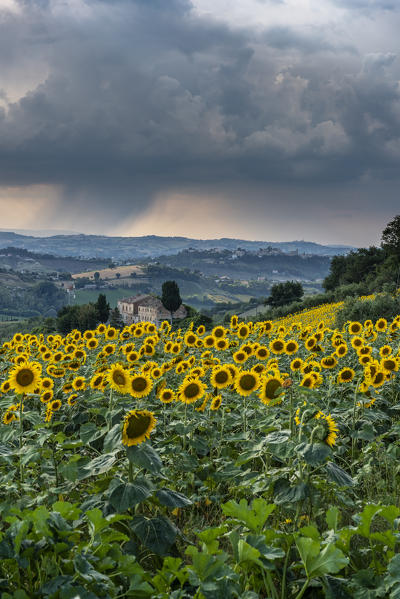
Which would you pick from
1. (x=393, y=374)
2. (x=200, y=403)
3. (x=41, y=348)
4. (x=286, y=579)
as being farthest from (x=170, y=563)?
(x=41, y=348)

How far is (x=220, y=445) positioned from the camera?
19.0 ft

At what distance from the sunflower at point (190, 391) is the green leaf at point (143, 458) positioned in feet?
7.22

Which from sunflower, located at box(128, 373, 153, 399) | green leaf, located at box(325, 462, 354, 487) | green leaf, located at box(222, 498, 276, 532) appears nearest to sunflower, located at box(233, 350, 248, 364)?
sunflower, located at box(128, 373, 153, 399)

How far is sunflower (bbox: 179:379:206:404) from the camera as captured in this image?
17.6 feet

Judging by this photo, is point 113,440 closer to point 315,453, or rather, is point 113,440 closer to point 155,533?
point 155,533

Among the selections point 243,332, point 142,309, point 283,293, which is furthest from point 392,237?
point 142,309

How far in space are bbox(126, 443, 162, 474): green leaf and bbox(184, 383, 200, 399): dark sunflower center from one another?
224cm

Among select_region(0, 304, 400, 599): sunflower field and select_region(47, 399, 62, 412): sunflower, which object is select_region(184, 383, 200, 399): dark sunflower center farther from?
select_region(47, 399, 62, 412): sunflower

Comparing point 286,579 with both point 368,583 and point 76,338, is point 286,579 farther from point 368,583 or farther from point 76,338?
point 76,338

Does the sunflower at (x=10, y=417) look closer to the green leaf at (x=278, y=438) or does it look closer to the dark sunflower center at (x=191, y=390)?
the dark sunflower center at (x=191, y=390)

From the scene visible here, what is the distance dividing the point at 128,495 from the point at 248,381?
9.08 feet

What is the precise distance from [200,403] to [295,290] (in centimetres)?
7596

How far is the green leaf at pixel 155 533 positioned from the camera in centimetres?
303

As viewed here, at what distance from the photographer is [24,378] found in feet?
17.0
